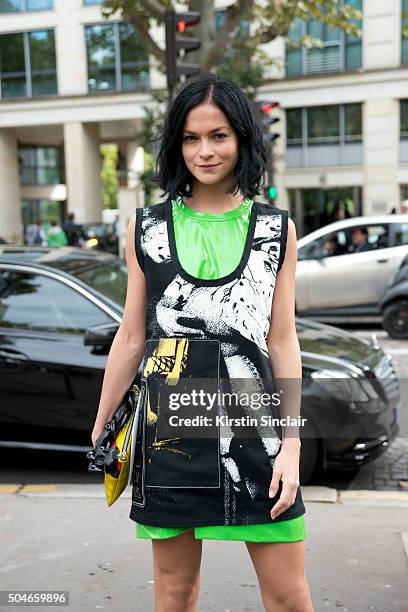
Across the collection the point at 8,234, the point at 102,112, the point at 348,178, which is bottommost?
the point at 8,234

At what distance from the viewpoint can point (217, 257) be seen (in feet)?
6.38

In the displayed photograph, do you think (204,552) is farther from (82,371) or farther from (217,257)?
(217,257)

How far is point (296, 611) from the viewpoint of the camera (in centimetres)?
197

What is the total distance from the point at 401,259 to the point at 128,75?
20.3 metres

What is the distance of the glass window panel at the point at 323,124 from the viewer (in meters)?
27.2

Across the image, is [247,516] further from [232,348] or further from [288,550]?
[232,348]

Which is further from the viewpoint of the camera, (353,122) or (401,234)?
(353,122)

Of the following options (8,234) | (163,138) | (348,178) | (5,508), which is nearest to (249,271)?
(163,138)

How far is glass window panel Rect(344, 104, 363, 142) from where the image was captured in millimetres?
26969

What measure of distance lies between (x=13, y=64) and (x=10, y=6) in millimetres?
2169

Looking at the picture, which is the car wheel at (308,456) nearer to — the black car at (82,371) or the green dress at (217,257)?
the black car at (82,371)

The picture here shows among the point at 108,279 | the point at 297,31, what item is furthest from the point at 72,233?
the point at 108,279

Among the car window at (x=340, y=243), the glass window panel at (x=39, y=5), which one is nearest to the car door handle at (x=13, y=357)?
the car window at (x=340, y=243)

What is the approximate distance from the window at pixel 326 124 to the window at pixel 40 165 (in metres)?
13.4
